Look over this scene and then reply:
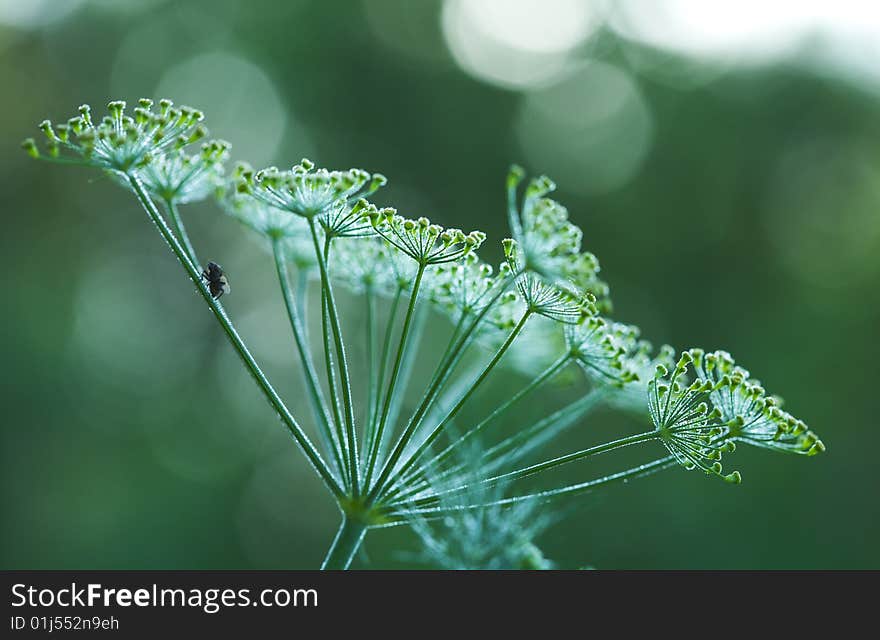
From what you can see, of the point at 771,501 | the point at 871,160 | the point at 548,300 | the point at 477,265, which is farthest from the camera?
the point at 871,160

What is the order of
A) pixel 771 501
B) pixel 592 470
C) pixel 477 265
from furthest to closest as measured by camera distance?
1. pixel 592 470
2. pixel 771 501
3. pixel 477 265

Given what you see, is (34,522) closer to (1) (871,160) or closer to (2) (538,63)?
(2) (538,63)

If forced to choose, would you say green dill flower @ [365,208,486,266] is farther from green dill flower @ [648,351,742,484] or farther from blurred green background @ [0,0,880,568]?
blurred green background @ [0,0,880,568]

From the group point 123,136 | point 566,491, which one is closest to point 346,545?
point 566,491

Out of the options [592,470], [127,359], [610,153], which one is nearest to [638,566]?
[592,470]

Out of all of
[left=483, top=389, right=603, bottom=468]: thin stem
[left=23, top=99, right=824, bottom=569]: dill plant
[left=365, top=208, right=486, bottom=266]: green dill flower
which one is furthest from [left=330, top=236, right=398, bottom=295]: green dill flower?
[left=483, top=389, right=603, bottom=468]: thin stem

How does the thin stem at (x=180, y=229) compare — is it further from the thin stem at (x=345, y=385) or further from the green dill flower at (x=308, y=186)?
the thin stem at (x=345, y=385)
